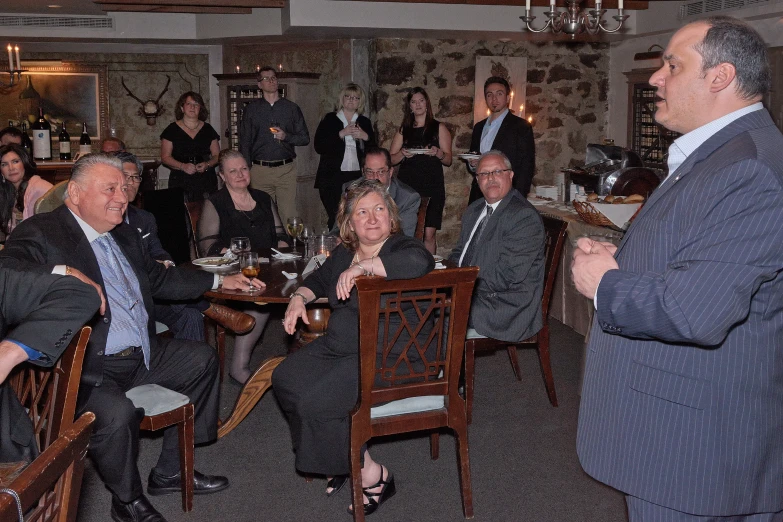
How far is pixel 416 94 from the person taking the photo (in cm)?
642

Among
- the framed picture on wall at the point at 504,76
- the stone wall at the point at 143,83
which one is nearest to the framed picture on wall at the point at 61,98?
the stone wall at the point at 143,83

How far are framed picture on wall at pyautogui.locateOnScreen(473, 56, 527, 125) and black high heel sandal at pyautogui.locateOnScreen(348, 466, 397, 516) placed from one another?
5.56 metres

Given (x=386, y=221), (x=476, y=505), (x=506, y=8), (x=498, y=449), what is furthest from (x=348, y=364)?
(x=506, y=8)

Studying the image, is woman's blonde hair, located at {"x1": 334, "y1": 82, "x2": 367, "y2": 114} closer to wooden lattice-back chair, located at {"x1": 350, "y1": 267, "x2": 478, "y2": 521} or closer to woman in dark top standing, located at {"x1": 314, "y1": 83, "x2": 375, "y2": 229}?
woman in dark top standing, located at {"x1": 314, "y1": 83, "x2": 375, "y2": 229}

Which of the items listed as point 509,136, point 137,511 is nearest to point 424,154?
point 509,136

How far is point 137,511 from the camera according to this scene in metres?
2.84

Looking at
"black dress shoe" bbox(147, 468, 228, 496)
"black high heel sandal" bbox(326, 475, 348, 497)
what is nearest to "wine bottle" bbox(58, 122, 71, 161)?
"black dress shoe" bbox(147, 468, 228, 496)

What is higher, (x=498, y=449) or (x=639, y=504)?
(x=639, y=504)

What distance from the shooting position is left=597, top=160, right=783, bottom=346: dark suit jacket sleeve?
1.48m

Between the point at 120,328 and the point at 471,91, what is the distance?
584 centimetres

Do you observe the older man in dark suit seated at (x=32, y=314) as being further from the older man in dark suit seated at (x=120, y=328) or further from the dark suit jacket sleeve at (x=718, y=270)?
the dark suit jacket sleeve at (x=718, y=270)

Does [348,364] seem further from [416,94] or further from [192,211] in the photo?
[416,94]

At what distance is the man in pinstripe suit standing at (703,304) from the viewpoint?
4.90 ft

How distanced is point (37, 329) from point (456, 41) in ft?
21.8
